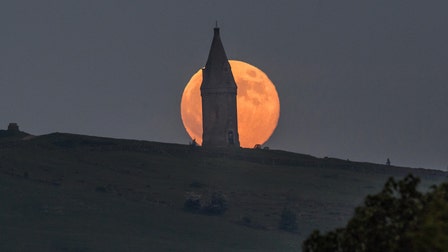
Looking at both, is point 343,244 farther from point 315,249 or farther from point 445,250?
point 445,250

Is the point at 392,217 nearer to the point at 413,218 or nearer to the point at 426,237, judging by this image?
the point at 413,218

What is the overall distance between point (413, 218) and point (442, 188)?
4.45ft

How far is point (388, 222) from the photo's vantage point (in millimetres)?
58375

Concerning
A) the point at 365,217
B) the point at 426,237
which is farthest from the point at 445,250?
the point at 365,217

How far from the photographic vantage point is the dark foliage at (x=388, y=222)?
5588cm

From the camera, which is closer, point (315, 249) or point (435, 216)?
point (435, 216)

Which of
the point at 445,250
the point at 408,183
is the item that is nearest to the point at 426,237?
the point at 445,250

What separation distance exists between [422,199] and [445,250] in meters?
4.98

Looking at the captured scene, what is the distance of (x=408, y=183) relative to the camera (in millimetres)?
56906

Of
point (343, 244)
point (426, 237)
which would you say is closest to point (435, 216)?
point (426, 237)

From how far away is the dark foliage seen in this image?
55875 millimetres

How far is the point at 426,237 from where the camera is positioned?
5309 cm

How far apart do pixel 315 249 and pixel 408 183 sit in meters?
3.39

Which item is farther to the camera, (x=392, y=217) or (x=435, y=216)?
(x=392, y=217)
